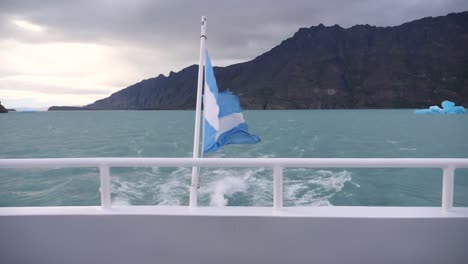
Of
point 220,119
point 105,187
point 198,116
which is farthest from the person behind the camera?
point 220,119

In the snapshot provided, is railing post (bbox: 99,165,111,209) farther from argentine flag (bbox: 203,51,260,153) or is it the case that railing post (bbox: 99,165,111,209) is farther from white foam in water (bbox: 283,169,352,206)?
white foam in water (bbox: 283,169,352,206)

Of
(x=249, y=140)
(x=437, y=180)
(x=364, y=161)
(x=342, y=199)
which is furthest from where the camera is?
(x=437, y=180)

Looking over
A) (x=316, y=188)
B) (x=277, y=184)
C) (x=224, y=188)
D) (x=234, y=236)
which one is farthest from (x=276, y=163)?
(x=316, y=188)

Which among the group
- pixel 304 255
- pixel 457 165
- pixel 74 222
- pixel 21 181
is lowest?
pixel 21 181

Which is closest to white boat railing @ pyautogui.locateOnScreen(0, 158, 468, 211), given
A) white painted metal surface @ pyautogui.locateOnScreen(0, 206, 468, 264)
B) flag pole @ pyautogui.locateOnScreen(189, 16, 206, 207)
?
white painted metal surface @ pyautogui.locateOnScreen(0, 206, 468, 264)

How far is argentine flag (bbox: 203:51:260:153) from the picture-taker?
387 centimetres

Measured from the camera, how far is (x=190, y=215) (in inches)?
99.8

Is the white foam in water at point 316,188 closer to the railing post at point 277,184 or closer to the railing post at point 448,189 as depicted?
the railing post at point 448,189

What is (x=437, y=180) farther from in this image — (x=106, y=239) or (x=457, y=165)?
(x=106, y=239)

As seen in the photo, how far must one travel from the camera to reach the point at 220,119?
3.96m

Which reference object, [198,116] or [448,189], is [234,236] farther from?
[448,189]

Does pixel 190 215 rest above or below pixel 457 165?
below

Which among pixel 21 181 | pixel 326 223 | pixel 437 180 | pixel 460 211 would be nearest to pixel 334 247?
pixel 326 223

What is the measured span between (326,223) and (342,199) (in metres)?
10.8
